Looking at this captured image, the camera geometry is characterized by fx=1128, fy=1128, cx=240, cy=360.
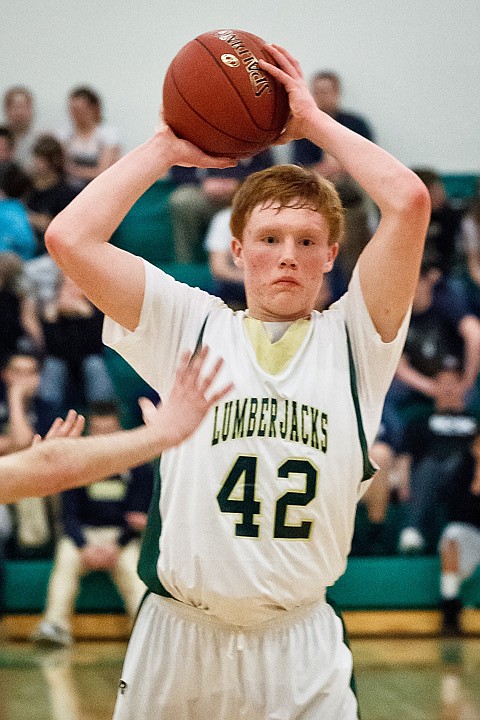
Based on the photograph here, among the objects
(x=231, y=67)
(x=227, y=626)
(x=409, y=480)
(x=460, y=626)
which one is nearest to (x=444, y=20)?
(x=409, y=480)

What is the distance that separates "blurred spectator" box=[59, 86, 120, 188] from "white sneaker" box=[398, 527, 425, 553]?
→ 4.30m

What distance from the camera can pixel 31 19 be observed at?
10.8m

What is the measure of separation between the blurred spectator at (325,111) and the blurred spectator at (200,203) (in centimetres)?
40

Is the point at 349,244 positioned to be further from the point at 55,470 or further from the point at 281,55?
the point at 55,470

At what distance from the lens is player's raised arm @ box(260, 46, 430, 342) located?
3.12 m

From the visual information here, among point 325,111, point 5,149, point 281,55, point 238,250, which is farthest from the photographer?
point 325,111

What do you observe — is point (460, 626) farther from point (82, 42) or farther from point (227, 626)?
point (82, 42)

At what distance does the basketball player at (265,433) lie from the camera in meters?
3.13

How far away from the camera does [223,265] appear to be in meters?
9.15

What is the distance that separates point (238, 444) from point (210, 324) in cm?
41

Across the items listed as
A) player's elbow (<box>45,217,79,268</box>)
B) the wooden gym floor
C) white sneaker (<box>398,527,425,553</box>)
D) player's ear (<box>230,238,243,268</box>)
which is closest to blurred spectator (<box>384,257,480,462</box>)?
white sneaker (<box>398,527,425,553</box>)

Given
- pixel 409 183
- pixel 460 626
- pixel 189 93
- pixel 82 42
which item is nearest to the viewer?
pixel 409 183

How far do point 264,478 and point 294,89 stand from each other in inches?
44.6

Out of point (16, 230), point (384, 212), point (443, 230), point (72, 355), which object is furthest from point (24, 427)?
point (384, 212)
